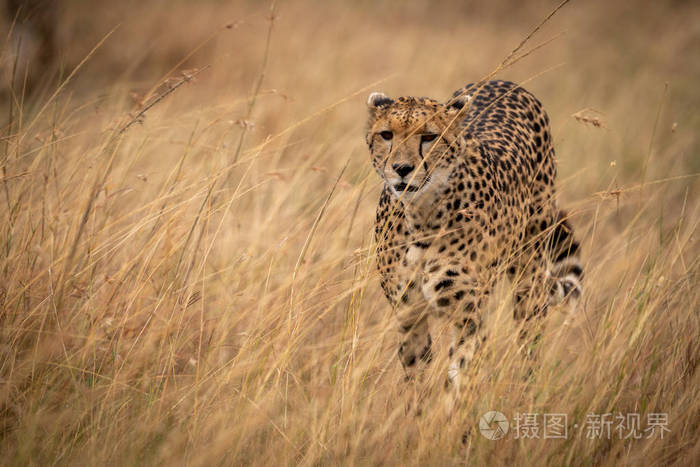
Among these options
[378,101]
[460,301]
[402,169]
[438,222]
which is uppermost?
[378,101]

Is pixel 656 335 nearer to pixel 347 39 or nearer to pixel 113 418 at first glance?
pixel 113 418

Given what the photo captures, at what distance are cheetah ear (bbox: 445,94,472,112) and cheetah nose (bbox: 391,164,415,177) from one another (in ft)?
1.08

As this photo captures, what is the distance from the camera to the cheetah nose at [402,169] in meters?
2.46

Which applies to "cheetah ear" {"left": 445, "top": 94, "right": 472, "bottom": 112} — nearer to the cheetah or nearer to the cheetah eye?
the cheetah

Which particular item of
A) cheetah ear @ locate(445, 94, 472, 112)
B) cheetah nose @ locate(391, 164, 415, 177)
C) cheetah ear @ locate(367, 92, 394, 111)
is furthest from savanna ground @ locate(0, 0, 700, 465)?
cheetah ear @ locate(445, 94, 472, 112)

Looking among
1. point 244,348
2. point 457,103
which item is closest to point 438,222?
point 457,103

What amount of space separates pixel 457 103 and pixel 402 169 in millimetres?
440

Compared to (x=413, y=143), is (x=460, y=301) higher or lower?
lower

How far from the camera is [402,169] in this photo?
2.48m

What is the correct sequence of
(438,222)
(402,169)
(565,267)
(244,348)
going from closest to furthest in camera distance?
(244,348), (402,169), (438,222), (565,267)

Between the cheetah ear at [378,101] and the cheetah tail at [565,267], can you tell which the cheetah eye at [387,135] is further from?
the cheetah tail at [565,267]

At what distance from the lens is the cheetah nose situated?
2.46 metres

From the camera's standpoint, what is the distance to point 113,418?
1.93 meters

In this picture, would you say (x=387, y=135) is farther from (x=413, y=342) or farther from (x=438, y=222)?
(x=413, y=342)
